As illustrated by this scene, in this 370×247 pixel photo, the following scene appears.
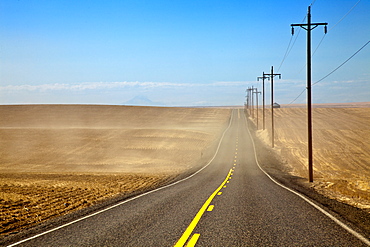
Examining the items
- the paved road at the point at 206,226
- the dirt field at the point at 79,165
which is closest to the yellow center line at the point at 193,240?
the paved road at the point at 206,226

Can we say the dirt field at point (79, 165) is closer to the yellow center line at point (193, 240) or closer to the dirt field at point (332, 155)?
the yellow center line at point (193, 240)

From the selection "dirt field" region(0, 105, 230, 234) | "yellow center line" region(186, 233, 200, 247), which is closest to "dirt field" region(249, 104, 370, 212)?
"yellow center line" region(186, 233, 200, 247)

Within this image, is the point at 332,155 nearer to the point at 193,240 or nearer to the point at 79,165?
the point at 79,165

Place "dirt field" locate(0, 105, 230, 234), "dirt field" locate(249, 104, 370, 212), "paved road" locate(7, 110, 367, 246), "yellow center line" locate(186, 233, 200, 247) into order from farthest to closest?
"dirt field" locate(249, 104, 370, 212), "dirt field" locate(0, 105, 230, 234), "paved road" locate(7, 110, 367, 246), "yellow center line" locate(186, 233, 200, 247)

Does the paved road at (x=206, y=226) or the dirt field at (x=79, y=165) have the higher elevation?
the paved road at (x=206, y=226)

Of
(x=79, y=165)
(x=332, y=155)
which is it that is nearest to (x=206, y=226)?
(x=79, y=165)

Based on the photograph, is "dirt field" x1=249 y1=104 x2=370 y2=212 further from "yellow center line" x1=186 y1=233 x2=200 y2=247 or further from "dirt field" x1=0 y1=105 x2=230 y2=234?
"dirt field" x1=0 y1=105 x2=230 y2=234

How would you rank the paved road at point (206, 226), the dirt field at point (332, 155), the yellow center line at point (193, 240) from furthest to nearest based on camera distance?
the dirt field at point (332, 155), the paved road at point (206, 226), the yellow center line at point (193, 240)

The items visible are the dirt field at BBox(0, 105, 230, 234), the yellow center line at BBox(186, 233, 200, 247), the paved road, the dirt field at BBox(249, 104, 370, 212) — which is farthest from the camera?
the dirt field at BBox(249, 104, 370, 212)

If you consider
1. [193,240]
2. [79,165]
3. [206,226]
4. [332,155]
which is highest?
[193,240]

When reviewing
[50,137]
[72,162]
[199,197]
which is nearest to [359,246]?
[199,197]

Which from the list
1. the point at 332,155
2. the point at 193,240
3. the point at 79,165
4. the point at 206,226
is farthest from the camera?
the point at 332,155

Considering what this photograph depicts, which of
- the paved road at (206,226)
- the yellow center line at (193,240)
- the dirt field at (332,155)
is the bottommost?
the dirt field at (332,155)

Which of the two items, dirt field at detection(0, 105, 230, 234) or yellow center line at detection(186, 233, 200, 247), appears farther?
dirt field at detection(0, 105, 230, 234)
